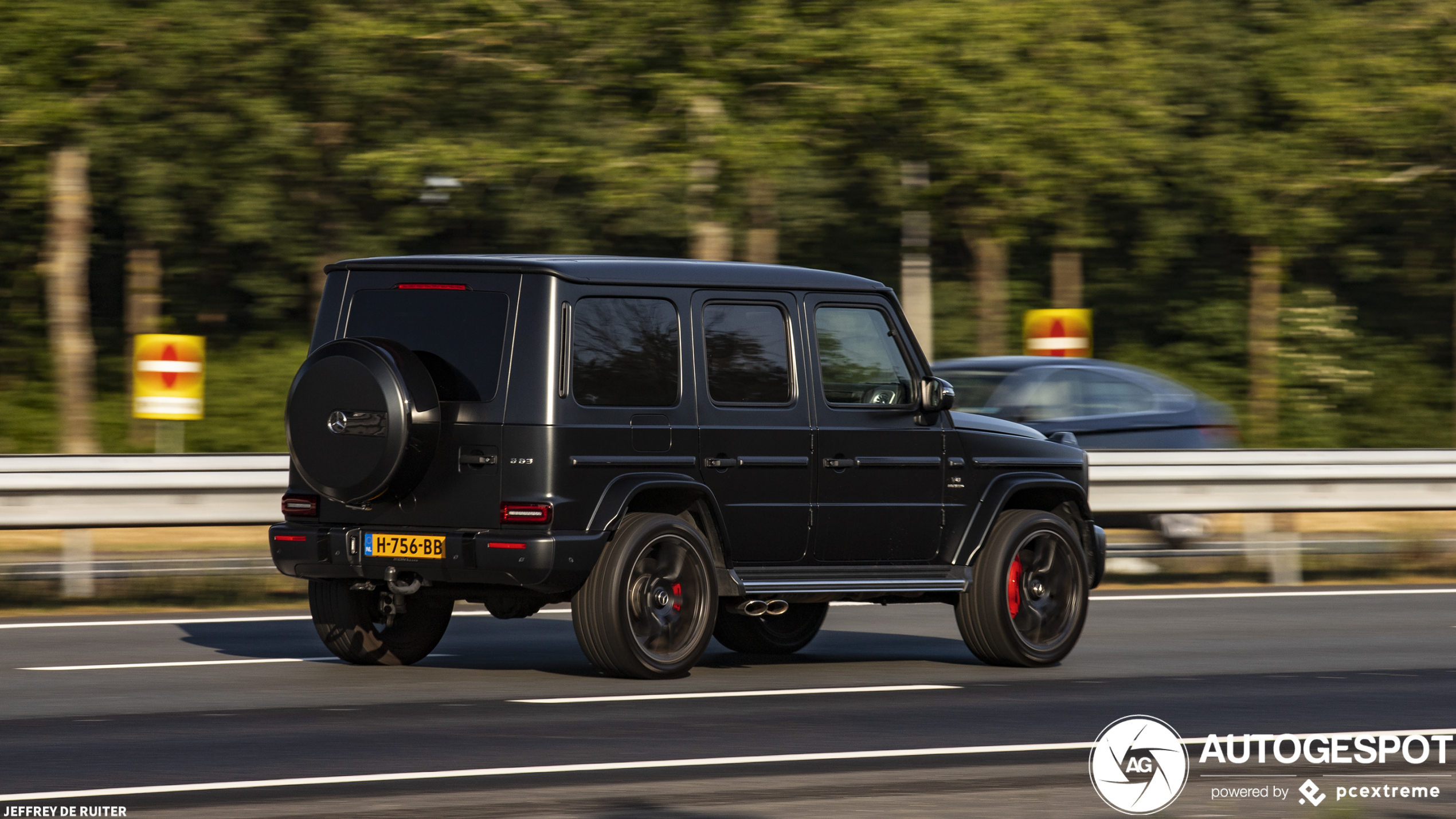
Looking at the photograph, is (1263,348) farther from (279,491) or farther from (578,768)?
(578,768)

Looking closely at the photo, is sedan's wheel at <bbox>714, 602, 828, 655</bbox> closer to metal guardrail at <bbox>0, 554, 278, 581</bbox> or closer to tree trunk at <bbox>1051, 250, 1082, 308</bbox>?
metal guardrail at <bbox>0, 554, 278, 581</bbox>

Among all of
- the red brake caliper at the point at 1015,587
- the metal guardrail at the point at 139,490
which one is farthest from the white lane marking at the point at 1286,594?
the metal guardrail at the point at 139,490

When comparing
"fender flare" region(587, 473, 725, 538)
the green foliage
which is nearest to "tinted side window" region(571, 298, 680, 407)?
"fender flare" region(587, 473, 725, 538)

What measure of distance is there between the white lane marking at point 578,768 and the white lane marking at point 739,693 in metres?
1.52

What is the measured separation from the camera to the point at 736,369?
32.8 ft

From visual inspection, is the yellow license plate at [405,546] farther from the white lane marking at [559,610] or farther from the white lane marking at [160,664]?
the white lane marking at [559,610]

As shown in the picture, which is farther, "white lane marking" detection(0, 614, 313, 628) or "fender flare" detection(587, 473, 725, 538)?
"white lane marking" detection(0, 614, 313, 628)

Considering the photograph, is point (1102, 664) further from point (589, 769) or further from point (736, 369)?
point (589, 769)

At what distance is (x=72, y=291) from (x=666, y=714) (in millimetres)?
19006

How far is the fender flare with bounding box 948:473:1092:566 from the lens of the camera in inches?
419

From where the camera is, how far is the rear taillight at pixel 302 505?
32.0 ft

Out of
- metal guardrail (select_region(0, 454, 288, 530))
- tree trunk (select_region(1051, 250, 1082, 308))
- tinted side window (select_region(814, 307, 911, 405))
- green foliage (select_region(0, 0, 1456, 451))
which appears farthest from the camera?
tree trunk (select_region(1051, 250, 1082, 308))

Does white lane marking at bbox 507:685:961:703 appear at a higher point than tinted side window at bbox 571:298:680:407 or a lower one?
lower

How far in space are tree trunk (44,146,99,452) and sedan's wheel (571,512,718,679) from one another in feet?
57.6
